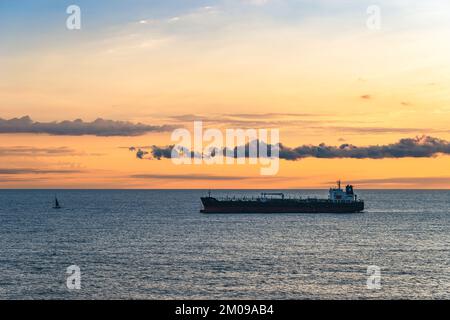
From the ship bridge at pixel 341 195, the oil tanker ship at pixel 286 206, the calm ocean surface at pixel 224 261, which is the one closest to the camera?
the calm ocean surface at pixel 224 261

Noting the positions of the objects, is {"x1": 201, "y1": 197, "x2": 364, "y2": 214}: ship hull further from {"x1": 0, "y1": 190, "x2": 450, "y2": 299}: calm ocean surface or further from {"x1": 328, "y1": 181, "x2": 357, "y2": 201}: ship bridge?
{"x1": 0, "y1": 190, "x2": 450, "y2": 299}: calm ocean surface

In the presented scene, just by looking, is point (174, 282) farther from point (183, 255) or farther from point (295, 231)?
point (295, 231)

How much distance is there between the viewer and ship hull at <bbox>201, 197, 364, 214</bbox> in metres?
169

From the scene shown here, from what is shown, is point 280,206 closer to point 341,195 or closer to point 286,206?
point 286,206

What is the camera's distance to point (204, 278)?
191 feet

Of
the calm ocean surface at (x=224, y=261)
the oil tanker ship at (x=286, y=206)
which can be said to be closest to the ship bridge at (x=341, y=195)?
the oil tanker ship at (x=286, y=206)

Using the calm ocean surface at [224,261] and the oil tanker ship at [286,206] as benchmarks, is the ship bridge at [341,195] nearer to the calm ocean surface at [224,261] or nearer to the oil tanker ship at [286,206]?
the oil tanker ship at [286,206]

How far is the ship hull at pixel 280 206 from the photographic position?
168750 mm

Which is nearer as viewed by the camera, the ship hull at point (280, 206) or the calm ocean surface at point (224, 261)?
the calm ocean surface at point (224, 261)

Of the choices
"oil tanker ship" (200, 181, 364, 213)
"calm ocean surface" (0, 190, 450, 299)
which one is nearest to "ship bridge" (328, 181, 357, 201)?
"oil tanker ship" (200, 181, 364, 213)
